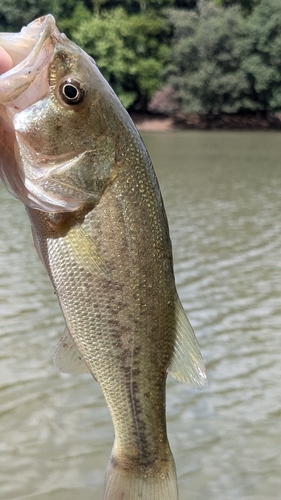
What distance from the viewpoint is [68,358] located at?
2168 millimetres

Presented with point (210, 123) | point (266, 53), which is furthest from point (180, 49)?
point (266, 53)

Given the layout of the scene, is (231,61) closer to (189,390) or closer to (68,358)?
(189,390)

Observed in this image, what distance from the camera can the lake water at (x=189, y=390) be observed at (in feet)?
14.1

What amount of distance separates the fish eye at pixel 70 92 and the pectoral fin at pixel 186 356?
30.4 inches

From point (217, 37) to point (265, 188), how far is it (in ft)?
76.8

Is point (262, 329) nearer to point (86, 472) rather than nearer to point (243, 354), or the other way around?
point (243, 354)

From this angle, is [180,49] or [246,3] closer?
[180,49]

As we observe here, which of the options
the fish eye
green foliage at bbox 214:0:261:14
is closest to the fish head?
the fish eye

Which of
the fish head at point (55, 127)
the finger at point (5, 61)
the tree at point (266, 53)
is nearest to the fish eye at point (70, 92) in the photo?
the fish head at point (55, 127)

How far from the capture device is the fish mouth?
1.77m

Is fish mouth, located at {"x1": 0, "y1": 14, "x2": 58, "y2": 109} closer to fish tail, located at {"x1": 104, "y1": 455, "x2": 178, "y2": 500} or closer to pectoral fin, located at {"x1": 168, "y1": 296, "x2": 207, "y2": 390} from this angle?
pectoral fin, located at {"x1": 168, "y1": 296, "x2": 207, "y2": 390}

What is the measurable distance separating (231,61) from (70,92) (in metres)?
37.9

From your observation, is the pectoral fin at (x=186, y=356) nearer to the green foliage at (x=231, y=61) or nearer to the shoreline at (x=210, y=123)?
the shoreline at (x=210, y=123)

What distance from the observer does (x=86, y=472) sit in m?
4.30
